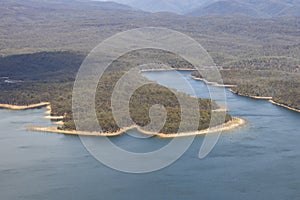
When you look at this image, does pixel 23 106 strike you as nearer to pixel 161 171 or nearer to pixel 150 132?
pixel 150 132

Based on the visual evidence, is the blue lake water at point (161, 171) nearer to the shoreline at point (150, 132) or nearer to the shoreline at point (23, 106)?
the shoreline at point (150, 132)

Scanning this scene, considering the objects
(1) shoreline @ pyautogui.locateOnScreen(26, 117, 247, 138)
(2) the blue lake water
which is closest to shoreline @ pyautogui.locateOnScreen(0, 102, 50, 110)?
(2) the blue lake water

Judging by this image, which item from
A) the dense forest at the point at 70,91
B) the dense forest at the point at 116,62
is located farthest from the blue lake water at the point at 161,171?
the dense forest at the point at 116,62

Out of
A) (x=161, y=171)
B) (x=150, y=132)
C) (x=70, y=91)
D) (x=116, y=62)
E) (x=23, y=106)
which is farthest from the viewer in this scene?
(x=116, y=62)

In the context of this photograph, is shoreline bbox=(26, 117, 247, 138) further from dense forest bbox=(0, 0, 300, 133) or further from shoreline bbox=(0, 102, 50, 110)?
shoreline bbox=(0, 102, 50, 110)

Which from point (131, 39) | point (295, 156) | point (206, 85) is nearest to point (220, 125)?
point (295, 156)

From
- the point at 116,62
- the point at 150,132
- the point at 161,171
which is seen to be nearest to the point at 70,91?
the point at 150,132

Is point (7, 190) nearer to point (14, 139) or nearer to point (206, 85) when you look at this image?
point (14, 139)

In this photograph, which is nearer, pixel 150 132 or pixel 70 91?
pixel 150 132
